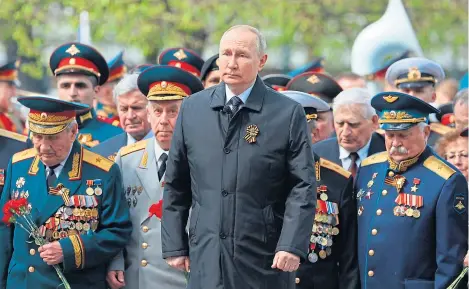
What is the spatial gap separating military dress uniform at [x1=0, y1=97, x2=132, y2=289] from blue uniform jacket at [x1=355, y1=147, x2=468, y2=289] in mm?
1571

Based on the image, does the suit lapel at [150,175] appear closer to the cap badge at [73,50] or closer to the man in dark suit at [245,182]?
the man in dark suit at [245,182]

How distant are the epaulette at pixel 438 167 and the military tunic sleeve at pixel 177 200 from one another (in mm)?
1807

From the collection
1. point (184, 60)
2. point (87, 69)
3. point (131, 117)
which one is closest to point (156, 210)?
point (131, 117)

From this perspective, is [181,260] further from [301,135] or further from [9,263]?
[9,263]

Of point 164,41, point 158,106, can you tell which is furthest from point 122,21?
point 158,106

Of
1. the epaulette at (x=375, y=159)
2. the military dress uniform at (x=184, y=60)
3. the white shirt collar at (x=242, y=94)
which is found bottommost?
the epaulette at (x=375, y=159)

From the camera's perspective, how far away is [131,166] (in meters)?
8.80

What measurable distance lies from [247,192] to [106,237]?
5.01 ft

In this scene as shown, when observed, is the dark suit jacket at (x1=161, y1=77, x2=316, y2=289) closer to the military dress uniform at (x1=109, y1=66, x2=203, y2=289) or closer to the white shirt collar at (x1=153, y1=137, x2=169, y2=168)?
the military dress uniform at (x1=109, y1=66, x2=203, y2=289)

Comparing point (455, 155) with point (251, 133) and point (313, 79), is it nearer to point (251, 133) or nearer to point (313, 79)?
point (313, 79)

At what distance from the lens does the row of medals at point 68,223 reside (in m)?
8.39

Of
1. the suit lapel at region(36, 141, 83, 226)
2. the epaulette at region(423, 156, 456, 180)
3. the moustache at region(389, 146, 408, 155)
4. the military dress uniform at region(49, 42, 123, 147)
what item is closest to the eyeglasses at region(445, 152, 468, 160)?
the epaulette at region(423, 156, 456, 180)

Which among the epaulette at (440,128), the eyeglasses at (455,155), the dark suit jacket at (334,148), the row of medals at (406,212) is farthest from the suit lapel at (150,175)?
the epaulette at (440,128)

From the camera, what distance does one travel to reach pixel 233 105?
287 inches
